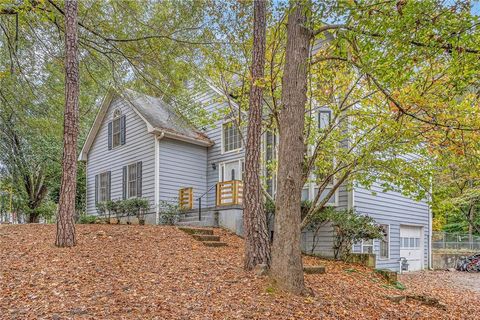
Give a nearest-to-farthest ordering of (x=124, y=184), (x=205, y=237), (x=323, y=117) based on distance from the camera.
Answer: (x=205, y=237), (x=323, y=117), (x=124, y=184)

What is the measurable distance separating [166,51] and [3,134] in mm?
8716

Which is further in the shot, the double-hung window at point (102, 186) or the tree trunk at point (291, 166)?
the double-hung window at point (102, 186)

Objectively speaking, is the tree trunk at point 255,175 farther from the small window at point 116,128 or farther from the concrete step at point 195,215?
the small window at point 116,128

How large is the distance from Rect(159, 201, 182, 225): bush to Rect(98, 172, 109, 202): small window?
14.3 feet

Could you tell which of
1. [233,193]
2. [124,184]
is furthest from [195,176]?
[233,193]

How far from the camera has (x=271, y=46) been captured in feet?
27.9

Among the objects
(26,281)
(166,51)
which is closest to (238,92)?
(166,51)

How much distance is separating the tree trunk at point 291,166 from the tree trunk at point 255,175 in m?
0.68

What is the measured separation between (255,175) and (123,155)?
418 inches

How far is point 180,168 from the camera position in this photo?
1436 cm

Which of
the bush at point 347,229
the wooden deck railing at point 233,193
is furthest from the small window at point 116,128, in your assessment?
the bush at point 347,229

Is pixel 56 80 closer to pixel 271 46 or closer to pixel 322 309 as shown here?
pixel 271 46

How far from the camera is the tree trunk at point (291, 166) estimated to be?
17.4 feet

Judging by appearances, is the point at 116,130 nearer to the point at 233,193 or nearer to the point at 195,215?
the point at 195,215
